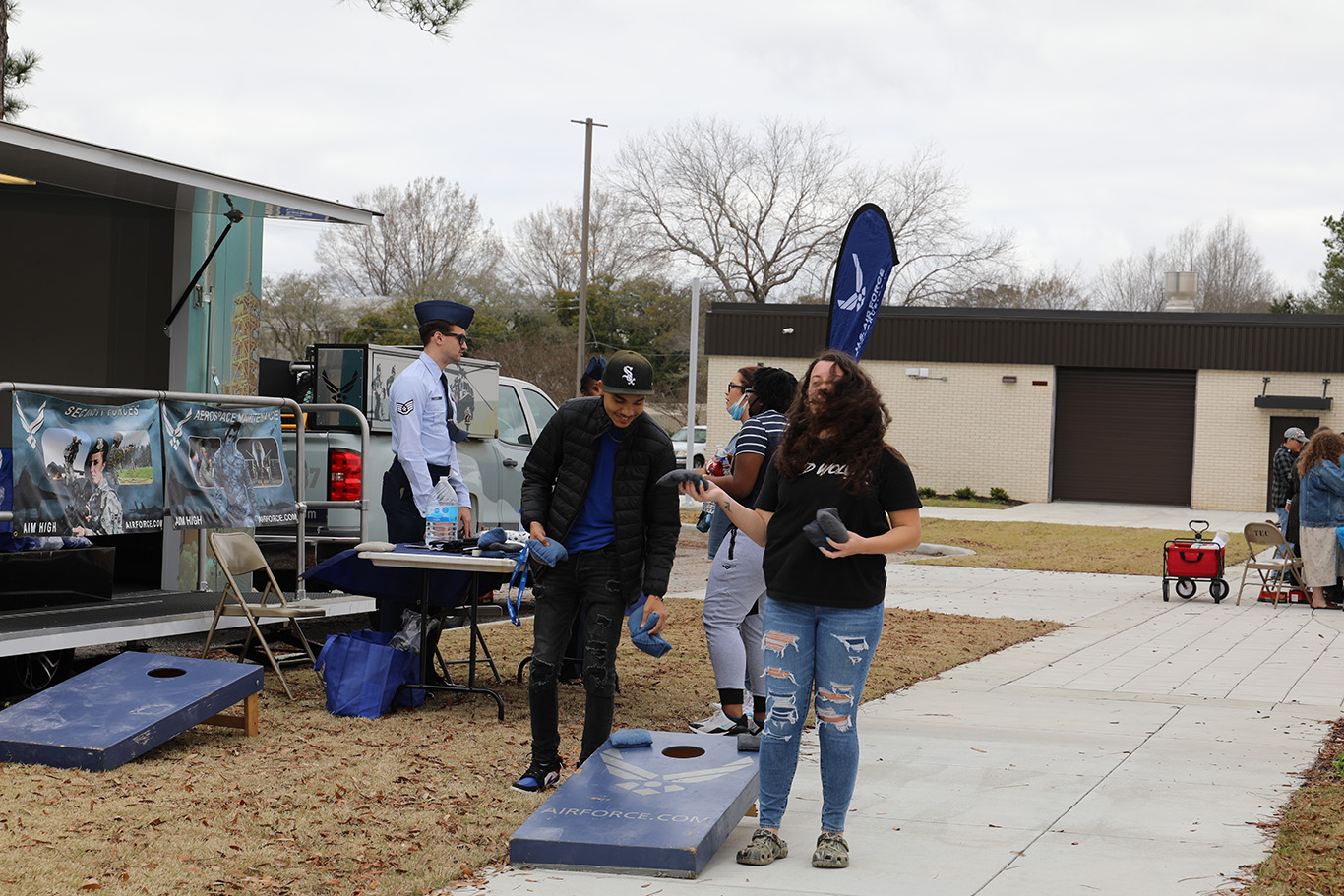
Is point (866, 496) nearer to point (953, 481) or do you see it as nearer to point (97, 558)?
point (97, 558)

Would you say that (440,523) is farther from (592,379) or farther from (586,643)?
(586,643)

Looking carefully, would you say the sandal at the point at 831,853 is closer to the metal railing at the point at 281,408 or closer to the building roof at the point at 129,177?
the metal railing at the point at 281,408

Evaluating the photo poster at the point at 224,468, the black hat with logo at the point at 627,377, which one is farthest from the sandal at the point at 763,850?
A: the photo poster at the point at 224,468

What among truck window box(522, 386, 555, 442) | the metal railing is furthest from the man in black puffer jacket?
truck window box(522, 386, 555, 442)

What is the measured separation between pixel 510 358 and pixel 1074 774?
42734mm

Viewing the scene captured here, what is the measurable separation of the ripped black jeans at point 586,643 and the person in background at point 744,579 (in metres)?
0.78

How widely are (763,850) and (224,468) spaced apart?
415 cm

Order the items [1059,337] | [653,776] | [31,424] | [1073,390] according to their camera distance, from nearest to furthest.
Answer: [653,776]
[31,424]
[1059,337]
[1073,390]

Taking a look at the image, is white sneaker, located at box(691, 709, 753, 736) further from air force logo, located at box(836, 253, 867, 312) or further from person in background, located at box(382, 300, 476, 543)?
air force logo, located at box(836, 253, 867, 312)

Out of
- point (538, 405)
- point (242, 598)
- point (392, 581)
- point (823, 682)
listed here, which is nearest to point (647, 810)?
point (823, 682)

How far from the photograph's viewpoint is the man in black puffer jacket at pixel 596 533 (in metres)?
5.62

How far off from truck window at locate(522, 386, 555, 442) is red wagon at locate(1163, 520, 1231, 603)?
691cm

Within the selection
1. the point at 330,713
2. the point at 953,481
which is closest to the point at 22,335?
the point at 330,713

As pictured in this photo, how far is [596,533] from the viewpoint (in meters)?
5.68
